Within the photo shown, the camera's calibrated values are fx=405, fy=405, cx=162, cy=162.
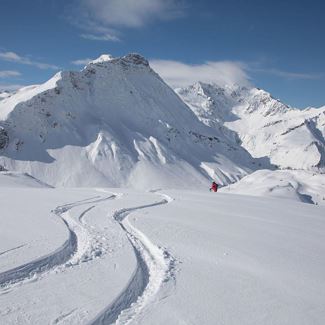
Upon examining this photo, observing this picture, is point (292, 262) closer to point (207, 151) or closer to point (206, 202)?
point (206, 202)

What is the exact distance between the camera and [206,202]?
18219 mm

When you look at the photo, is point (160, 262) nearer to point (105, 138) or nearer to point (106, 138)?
point (105, 138)

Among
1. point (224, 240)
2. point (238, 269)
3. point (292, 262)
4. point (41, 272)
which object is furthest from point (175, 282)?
point (224, 240)

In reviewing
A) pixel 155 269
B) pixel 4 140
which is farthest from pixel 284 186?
pixel 4 140

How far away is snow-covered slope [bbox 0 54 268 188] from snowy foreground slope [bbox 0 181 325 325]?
383 feet

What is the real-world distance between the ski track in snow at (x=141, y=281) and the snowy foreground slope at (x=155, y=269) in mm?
18

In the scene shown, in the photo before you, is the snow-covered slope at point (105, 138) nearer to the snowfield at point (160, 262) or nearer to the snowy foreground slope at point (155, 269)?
the snowfield at point (160, 262)

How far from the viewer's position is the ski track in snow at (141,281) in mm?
5645

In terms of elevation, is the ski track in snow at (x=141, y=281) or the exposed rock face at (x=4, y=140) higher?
the exposed rock face at (x=4, y=140)

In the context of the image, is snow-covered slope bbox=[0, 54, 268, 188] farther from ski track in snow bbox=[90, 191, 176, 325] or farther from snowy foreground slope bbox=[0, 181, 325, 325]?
ski track in snow bbox=[90, 191, 176, 325]

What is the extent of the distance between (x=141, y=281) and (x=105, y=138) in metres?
149

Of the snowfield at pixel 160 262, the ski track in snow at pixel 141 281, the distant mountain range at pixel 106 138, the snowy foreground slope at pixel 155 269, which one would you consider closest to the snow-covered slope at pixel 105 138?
the distant mountain range at pixel 106 138

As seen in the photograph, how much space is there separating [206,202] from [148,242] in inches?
352

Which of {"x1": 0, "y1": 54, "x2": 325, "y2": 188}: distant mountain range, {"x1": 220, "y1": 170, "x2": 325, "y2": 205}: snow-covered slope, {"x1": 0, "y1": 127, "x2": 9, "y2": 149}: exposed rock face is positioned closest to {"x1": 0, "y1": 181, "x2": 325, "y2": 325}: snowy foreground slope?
{"x1": 220, "y1": 170, "x2": 325, "y2": 205}: snow-covered slope
